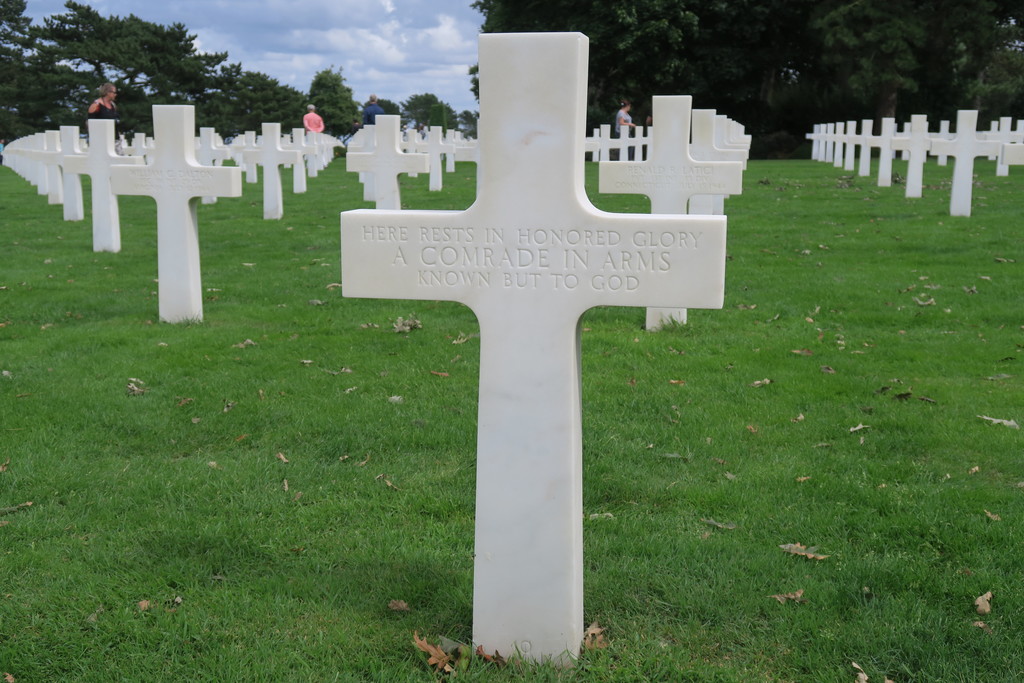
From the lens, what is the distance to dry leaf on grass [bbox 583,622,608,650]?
11.3ft

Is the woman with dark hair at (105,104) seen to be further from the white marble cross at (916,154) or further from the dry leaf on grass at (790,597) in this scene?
the dry leaf on grass at (790,597)

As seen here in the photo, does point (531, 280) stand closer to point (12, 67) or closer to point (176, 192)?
point (176, 192)

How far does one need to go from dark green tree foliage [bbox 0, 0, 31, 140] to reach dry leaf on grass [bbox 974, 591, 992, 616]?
58011 millimetres

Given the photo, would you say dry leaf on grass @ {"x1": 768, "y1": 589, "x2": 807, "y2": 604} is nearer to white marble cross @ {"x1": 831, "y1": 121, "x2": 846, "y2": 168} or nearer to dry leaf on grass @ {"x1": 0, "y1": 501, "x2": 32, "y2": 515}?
dry leaf on grass @ {"x1": 0, "y1": 501, "x2": 32, "y2": 515}

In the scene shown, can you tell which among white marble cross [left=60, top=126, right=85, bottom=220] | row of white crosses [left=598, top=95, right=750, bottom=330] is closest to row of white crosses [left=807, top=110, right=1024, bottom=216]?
row of white crosses [left=598, top=95, right=750, bottom=330]

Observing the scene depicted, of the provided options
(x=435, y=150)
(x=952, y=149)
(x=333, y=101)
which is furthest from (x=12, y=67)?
(x=952, y=149)

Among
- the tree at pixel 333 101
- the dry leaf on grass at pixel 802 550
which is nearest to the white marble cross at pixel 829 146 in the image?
the dry leaf on grass at pixel 802 550

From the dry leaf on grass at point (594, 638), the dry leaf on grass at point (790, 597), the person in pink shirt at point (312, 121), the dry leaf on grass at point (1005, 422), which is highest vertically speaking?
the person in pink shirt at point (312, 121)

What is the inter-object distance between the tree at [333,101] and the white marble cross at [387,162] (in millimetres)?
54075

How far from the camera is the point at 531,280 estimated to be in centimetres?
322

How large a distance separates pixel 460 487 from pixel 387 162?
9.30 meters

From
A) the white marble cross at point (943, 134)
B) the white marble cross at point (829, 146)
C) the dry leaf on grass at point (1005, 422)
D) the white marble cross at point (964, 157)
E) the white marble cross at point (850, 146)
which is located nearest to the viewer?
the dry leaf on grass at point (1005, 422)

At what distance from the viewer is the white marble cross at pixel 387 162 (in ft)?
44.0

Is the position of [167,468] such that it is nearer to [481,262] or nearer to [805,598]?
[481,262]
